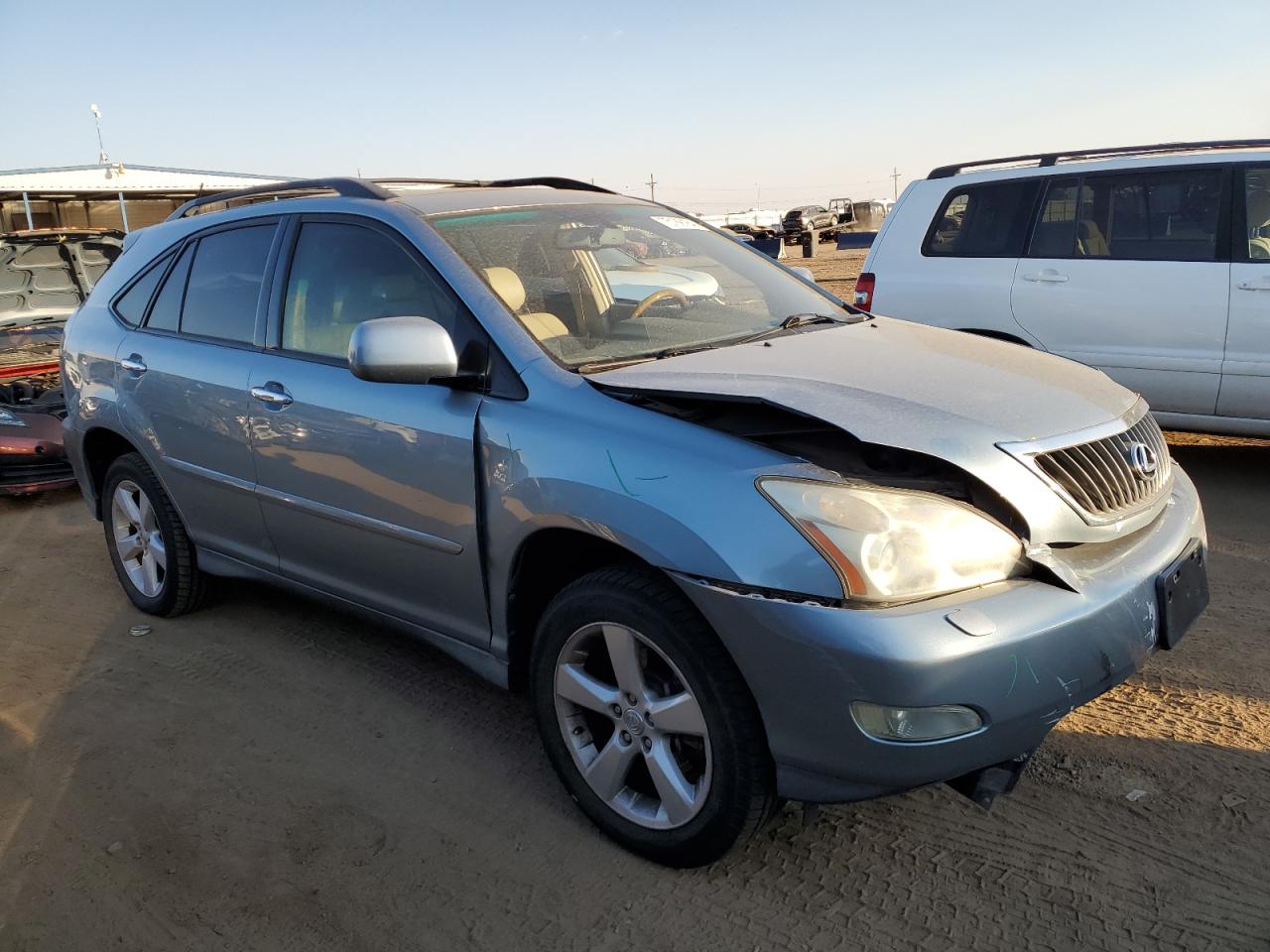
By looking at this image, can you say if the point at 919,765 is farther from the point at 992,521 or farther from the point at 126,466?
the point at 126,466

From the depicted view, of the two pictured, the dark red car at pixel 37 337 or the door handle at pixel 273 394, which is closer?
the door handle at pixel 273 394

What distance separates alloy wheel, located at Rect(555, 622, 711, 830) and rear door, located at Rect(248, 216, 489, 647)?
424mm

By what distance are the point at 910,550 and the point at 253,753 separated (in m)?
2.28

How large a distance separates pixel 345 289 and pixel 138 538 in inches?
77.6

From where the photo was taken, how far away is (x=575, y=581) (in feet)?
8.79

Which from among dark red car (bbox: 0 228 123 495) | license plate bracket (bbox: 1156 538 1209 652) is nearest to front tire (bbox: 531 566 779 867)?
license plate bracket (bbox: 1156 538 1209 652)

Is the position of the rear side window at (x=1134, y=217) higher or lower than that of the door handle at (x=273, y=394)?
higher

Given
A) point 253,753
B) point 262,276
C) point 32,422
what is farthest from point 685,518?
point 32,422

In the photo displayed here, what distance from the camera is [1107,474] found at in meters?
2.61

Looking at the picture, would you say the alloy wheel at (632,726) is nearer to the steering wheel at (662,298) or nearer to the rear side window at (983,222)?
the steering wheel at (662,298)

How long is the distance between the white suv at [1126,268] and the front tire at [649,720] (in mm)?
4211

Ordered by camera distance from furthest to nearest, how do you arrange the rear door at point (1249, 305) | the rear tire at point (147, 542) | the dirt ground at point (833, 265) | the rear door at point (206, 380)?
the dirt ground at point (833, 265) → the rear door at point (1249, 305) → the rear tire at point (147, 542) → the rear door at point (206, 380)

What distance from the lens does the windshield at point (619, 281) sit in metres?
3.16

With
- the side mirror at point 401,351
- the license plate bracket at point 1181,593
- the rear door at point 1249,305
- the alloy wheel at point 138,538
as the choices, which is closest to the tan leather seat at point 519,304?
the side mirror at point 401,351
